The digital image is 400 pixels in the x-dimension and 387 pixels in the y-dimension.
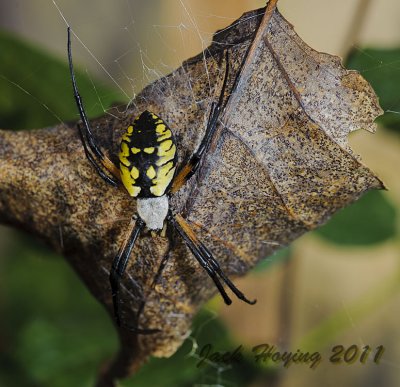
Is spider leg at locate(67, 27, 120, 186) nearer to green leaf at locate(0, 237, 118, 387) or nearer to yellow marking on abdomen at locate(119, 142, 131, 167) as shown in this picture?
yellow marking on abdomen at locate(119, 142, 131, 167)

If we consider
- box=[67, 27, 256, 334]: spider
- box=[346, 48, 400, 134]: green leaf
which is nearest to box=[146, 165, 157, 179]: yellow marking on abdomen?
box=[67, 27, 256, 334]: spider

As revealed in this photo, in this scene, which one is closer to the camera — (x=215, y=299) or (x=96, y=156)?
(x=96, y=156)

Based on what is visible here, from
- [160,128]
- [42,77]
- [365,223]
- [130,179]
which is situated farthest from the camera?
[365,223]

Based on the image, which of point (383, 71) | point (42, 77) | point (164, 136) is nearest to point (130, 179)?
point (164, 136)

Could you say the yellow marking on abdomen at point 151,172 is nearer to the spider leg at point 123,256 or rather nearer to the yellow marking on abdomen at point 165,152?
the yellow marking on abdomen at point 165,152

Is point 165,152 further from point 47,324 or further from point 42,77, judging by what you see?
point 47,324

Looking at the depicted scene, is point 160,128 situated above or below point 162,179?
above

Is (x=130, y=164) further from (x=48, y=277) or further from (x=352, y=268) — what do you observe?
(x=352, y=268)
